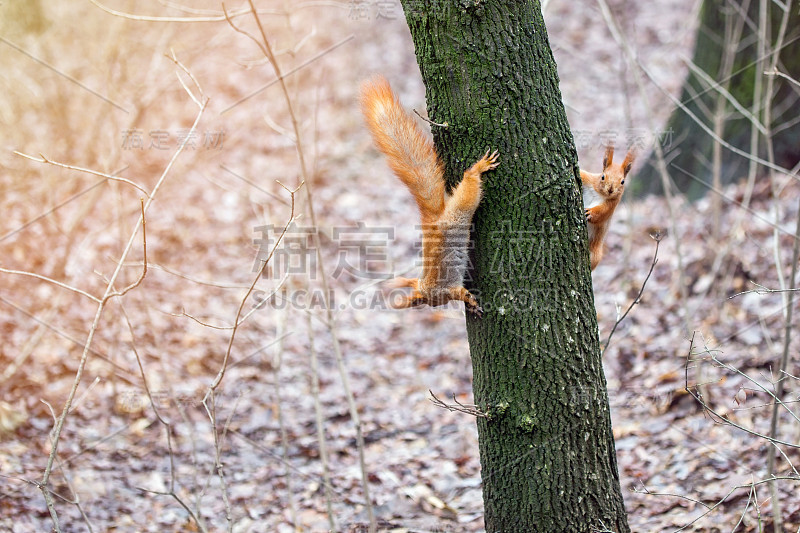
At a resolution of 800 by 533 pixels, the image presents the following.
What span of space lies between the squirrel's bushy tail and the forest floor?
1.41ft

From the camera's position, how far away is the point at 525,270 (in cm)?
234

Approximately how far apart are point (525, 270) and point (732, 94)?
431 centimetres

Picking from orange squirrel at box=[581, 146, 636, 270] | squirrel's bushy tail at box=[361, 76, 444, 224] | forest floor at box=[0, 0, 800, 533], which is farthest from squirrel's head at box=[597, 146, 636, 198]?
squirrel's bushy tail at box=[361, 76, 444, 224]

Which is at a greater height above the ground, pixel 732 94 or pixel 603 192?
pixel 732 94

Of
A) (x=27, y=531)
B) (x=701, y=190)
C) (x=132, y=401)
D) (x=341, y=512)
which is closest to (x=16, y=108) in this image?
(x=132, y=401)

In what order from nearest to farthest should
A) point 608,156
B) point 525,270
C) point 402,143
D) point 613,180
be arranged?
1. point 525,270
2. point 402,143
3. point 608,156
4. point 613,180

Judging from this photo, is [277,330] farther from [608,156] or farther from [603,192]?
[608,156]

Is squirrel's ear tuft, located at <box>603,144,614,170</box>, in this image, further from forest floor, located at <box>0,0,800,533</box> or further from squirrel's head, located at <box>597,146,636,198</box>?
forest floor, located at <box>0,0,800,533</box>

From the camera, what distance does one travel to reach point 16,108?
21.7 ft

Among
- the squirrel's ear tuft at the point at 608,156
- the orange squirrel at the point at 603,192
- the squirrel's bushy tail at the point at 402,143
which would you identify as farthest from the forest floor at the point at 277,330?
the squirrel's ear tuft at the point at 608,156

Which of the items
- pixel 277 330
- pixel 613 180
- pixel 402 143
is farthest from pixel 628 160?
pixel 277 330

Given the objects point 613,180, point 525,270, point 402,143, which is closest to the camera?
point 525,270

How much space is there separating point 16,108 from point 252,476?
478cm

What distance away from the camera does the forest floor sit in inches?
140
